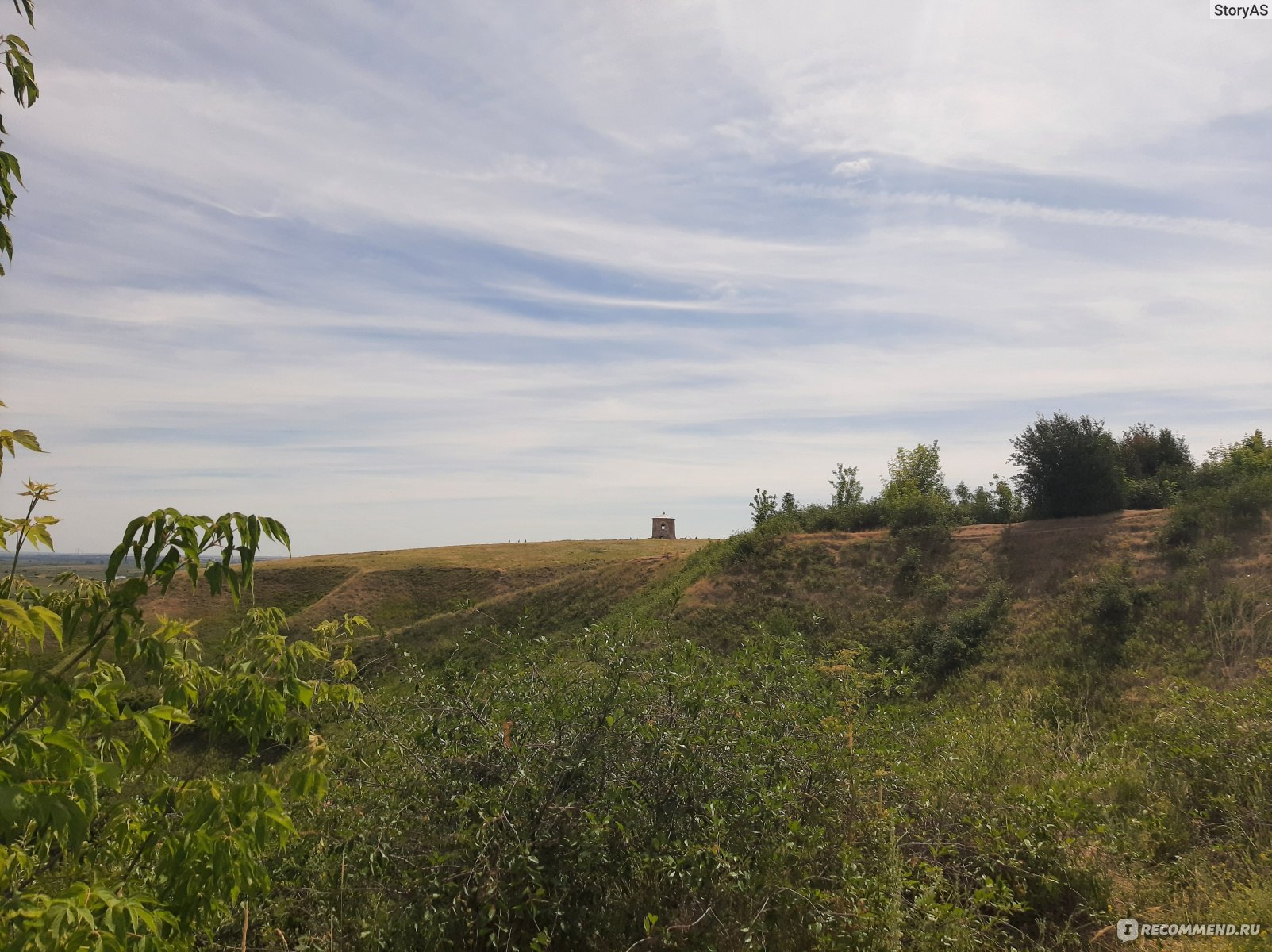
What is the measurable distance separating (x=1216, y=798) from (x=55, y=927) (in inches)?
328

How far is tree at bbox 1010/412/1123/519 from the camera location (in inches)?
972

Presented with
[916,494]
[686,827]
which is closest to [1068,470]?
[916,494]

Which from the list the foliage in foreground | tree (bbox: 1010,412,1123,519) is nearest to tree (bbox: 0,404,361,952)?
the foliage in foreground

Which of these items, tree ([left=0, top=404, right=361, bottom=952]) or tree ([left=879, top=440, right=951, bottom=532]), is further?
tree ([left=879, top=440, right=951, bottom=532])

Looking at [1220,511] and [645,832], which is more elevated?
[1220,511]

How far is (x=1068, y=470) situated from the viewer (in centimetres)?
2525

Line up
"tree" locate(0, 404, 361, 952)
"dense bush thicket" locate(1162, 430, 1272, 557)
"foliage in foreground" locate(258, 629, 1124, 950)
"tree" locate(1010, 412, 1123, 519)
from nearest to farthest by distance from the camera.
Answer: "tree" locate(0, 404, 361, 952) < "foliage in foreground" locate(258, 629, 1124, 950) < "dense bush thicket" locate(1162, 430, 1272, 557) < "tree" locate(1010, 412, 1123, 519)

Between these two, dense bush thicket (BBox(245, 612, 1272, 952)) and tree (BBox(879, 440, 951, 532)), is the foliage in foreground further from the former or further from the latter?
tree (BBox(879, 440, 951, 532))

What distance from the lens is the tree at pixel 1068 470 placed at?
24.7 m

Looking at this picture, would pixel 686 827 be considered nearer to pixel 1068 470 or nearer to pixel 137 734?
pixel 137 734

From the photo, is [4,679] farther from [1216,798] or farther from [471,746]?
[1216,798]

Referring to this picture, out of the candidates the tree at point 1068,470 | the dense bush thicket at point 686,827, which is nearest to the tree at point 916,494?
the tree at point 1068,470

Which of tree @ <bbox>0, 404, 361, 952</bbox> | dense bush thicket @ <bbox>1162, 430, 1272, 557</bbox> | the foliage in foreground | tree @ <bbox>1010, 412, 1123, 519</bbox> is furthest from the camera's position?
tree @ <bbox>1010, 412, 1123, 519</bbox>

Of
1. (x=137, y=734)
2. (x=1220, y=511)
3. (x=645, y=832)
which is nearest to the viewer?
(x=137, y=734)
